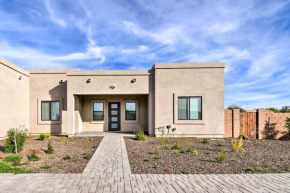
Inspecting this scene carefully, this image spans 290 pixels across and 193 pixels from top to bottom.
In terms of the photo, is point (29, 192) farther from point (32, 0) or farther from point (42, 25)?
point (42, 25)

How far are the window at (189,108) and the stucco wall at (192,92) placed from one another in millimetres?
278

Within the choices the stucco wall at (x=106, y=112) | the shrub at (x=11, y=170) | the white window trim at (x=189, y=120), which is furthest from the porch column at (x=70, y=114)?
the white window trim at (x=189, y=120)

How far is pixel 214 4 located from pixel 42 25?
989 cm

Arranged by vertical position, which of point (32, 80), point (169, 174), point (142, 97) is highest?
point (32, 80)

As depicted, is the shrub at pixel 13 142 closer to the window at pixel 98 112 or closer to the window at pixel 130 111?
the window at pixel 98 112

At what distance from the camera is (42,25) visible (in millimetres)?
10641

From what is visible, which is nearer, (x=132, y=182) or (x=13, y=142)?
(x=132, y=182)

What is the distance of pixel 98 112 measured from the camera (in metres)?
14.2

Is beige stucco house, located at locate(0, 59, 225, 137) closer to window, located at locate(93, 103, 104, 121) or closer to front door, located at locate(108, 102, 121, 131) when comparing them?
window, located at locate(93, 103, 104, 121)

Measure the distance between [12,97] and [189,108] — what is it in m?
11.5

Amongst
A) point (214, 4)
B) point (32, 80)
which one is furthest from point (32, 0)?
point (214, 4)

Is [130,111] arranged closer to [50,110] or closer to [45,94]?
[50,110]

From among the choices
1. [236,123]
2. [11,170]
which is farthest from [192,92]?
[11,170]

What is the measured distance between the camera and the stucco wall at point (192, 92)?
38.9 ft
